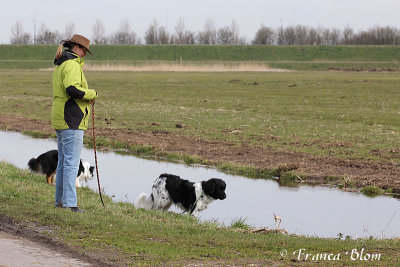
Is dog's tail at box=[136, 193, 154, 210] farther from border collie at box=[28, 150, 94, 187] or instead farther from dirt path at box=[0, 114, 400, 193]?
dirt path at box=[0, 114, 400, 193]

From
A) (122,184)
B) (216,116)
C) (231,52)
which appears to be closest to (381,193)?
(122,184)

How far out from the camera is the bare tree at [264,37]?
138625 mm

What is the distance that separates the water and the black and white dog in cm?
29

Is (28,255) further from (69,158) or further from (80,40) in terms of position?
(80,40)

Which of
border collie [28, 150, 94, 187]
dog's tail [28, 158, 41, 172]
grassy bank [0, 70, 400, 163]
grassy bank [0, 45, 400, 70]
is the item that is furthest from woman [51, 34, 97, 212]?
grassy bank [0, 45, 400, 70]

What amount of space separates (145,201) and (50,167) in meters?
2.19

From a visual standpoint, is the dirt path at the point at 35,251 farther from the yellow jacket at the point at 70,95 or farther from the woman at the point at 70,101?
the yellow jacket at the point at 70,95

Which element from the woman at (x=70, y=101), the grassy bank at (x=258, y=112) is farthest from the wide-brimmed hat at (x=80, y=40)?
the grassy bank at (x=258, y=112)

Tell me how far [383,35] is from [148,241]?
5176 inches

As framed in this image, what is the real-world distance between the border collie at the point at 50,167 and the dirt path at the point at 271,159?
4.08m

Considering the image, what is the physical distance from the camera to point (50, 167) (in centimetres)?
1305

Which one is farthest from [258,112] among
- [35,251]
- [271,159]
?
[35,251]

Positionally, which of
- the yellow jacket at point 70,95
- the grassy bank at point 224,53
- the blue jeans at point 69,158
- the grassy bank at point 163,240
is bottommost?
the grassy bank at point 163,240

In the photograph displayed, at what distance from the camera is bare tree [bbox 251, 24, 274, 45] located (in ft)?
455
